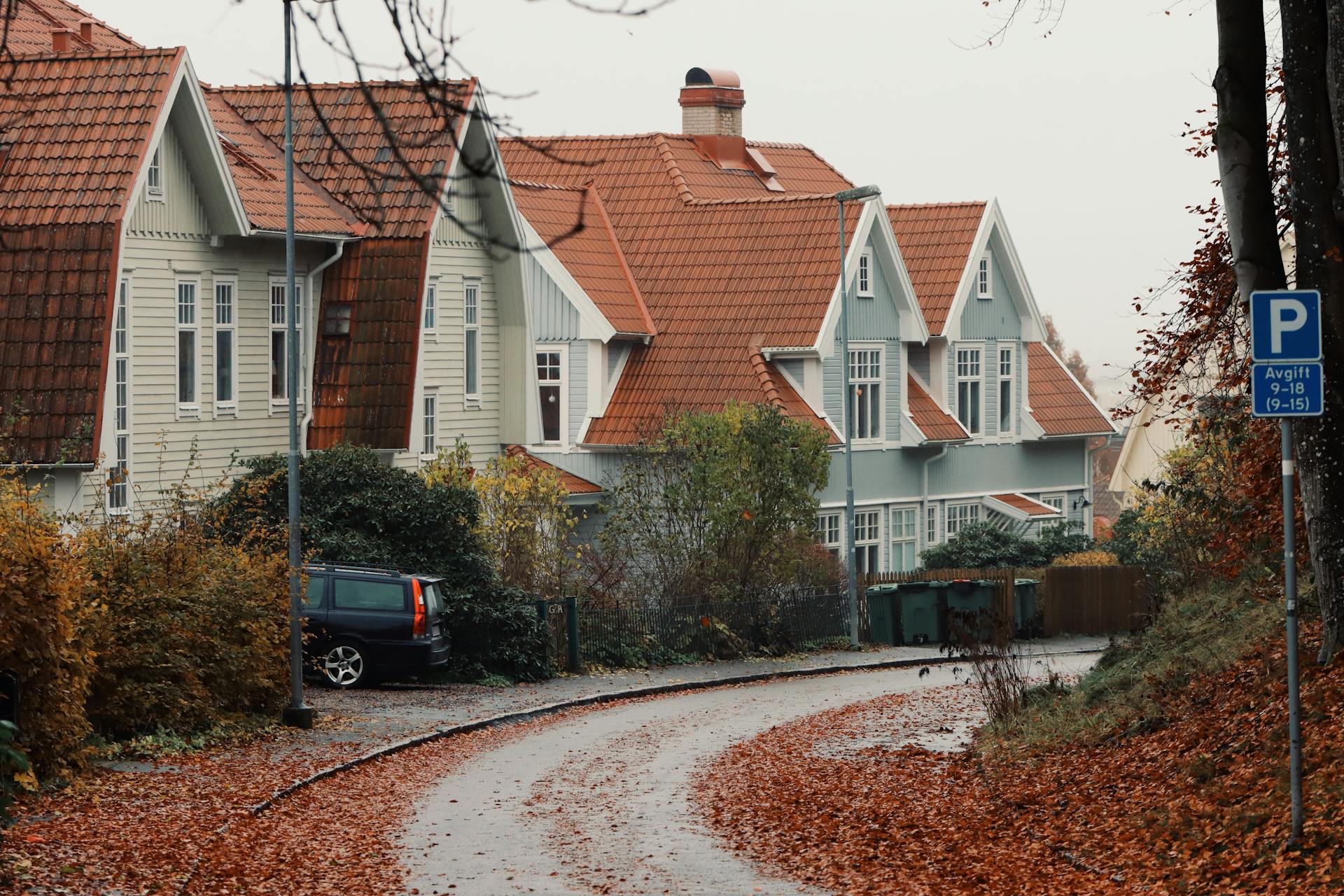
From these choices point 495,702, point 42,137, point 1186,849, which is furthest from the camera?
point 42,137

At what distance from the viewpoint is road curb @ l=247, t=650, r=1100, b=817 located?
780 inches

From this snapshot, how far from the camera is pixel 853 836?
15.4 m

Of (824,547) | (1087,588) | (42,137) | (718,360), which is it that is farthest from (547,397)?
(42,137)

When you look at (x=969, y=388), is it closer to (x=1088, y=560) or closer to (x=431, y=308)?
(x=1088, y=560)

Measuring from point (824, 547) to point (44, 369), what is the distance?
62.1 ft

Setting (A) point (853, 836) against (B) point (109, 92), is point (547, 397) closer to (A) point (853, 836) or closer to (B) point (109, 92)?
(B) point (109, 92)

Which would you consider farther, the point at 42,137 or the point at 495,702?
the point at 42,137

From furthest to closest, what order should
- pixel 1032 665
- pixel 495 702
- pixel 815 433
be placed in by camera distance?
pixel 815 433 → pixel 1032 665 → pixel 495 702

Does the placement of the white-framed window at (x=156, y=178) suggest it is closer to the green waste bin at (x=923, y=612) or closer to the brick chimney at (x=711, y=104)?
the green waste bin at (x=923, y=612)

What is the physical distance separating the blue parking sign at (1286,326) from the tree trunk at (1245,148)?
3.63 metres

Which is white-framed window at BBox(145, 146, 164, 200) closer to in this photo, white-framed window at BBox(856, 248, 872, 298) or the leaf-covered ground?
the leaf-covered ground

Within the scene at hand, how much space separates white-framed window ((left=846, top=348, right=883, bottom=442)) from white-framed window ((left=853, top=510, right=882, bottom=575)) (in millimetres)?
1839

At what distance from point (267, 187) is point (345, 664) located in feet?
33.4

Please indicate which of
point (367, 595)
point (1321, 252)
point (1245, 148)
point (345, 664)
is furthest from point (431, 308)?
point (1321, 252)
